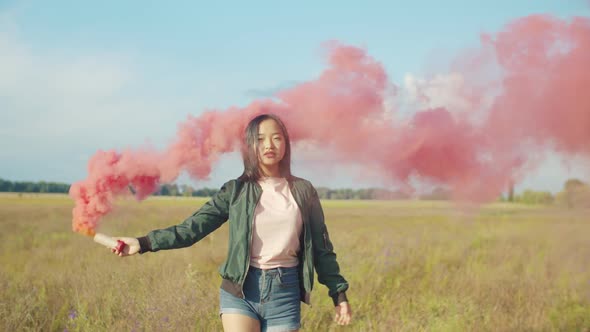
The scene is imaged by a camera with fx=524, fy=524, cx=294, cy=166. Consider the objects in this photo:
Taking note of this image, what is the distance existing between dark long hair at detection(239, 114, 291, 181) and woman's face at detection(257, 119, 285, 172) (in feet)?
0.07

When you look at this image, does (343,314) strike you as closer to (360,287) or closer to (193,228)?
(193,228)

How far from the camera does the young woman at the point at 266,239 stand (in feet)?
9.52

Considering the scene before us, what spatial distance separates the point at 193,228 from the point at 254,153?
57 centimetres

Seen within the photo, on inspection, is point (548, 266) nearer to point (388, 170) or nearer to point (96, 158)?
point (388, 170)

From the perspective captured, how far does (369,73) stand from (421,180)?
1.36 meters

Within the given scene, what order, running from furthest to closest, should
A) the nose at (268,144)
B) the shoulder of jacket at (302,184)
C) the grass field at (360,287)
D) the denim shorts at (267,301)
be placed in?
the grass field at (360,287), the shoulder of jacket at (302,184), the nose at (268,144), the denim shorts at (267,301)

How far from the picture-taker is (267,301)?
9.48 feet

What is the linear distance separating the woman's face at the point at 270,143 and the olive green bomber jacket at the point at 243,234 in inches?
6.8

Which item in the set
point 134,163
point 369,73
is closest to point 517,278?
point 369,73

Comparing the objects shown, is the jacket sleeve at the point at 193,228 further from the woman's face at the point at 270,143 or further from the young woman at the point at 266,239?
the woman's face at the point at 270,143

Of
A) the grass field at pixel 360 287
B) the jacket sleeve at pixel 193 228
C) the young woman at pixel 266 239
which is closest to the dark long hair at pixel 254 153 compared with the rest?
the young woman at pixel 266 239

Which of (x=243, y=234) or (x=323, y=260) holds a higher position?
(x=243, y=234)

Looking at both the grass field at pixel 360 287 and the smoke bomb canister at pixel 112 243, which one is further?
the grass field at pixel 360 287

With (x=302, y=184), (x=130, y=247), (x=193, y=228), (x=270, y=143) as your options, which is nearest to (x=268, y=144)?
(x=270, y=143)
